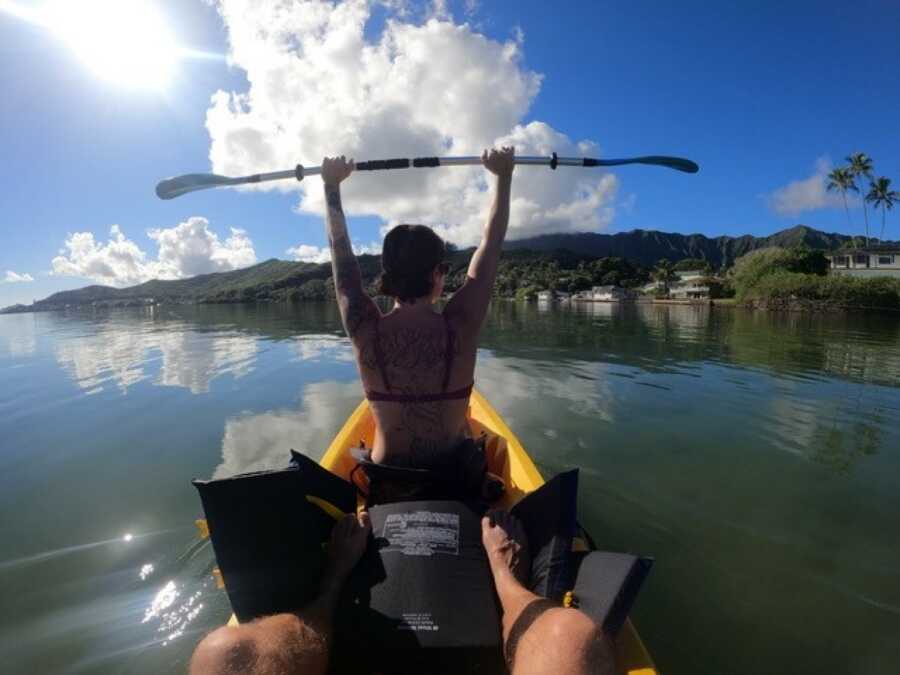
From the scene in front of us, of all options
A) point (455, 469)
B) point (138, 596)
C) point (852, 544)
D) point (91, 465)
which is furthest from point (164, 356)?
point (852, 544)

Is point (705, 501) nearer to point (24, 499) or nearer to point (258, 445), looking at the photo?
point (258, 445)

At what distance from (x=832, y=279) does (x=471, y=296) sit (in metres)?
64.6

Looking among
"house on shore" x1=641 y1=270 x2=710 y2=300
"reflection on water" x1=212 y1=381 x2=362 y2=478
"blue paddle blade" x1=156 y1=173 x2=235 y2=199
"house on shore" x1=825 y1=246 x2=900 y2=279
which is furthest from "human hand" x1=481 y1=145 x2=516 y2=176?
"house on shore" x1=641 y1=270 x2=710 y2=300

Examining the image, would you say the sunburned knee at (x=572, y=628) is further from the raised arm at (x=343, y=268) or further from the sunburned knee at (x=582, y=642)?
the raised arm at (x=343, y=268)

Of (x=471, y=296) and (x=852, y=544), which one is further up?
(x=471, y=296)

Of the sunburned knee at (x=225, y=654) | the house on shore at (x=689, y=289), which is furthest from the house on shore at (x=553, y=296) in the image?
the sunburned knee at (x=225, y=654)

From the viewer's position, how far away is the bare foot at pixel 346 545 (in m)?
2.33

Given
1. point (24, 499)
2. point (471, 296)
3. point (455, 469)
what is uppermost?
point (471, 296)

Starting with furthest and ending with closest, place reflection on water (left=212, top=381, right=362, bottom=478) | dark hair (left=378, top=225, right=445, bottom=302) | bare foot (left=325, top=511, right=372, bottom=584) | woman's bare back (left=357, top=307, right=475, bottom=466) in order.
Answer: reflection on water (left=212, top=381, right=362, bottom=478)
dark hair (left=378, top=225, right=445, bottom=302)
woman's bare back (left=357, top=307, right=475, bottom=466)
bare foot (left=325, top=511, right=372, bottom=584)

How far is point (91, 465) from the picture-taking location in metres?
6.71

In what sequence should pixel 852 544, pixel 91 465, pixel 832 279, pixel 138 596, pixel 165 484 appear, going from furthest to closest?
pixel 832 279
pixel 91 465
pixel 165 484
pixel 852 544
pixel 138 596

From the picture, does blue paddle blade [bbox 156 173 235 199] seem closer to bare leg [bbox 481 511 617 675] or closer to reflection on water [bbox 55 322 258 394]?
bare leg [bbox 481 511 617 675]

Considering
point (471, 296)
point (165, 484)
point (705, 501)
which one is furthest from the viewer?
point (165, 484)

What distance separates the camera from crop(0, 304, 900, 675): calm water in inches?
133
